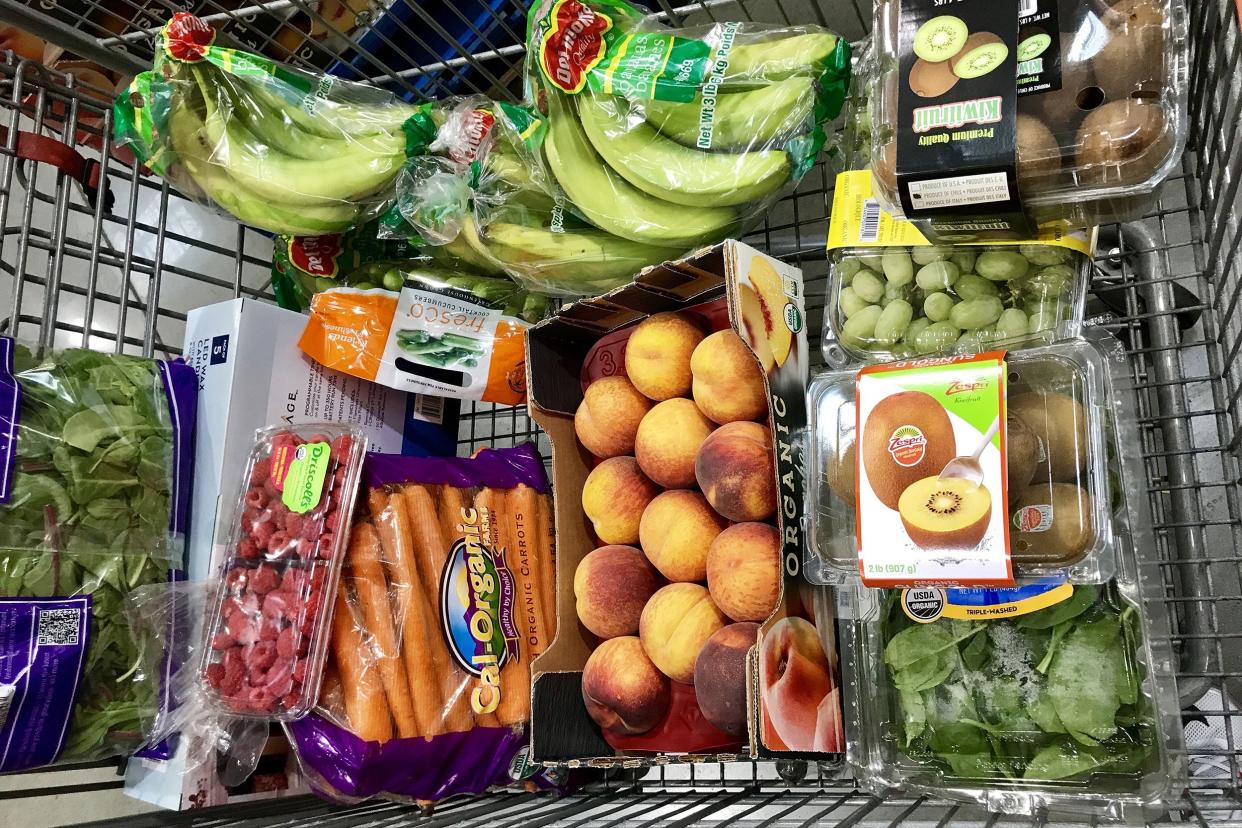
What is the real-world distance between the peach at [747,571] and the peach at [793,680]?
44 mm

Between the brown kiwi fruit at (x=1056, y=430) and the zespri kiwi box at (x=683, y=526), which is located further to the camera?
the zespri kiwi box at (x=683, y=526)

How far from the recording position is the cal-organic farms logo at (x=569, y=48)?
1081mm

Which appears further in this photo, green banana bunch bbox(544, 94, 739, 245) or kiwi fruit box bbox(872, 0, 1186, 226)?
green banana bunch bbox(544, 94, 739, 245)

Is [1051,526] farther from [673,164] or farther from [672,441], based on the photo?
[673,164]

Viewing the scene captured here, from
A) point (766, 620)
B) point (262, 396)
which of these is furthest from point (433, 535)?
point (766, 620)

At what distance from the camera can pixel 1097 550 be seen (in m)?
0.81

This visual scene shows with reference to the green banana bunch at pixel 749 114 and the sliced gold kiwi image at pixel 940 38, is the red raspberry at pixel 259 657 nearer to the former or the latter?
the green banana bunch at pixel 749 114

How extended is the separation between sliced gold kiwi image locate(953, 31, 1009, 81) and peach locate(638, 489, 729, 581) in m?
0.57

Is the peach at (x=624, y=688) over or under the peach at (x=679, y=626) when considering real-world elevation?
under

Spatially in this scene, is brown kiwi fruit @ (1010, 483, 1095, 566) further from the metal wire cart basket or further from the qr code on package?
the qr code on package

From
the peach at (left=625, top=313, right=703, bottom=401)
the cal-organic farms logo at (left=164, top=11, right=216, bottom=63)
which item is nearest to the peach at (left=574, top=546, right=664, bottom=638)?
the peach at (left=625, top=313, right=703, bottom=401)

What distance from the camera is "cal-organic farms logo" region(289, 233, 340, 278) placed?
4.86 ft

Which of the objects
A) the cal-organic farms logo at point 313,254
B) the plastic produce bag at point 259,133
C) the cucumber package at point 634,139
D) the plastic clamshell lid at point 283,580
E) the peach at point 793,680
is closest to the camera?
the peach at point 793,680

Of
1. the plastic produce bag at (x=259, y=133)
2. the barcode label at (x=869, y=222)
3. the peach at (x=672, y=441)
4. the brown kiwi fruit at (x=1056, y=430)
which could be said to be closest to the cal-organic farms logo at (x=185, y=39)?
the plastic produce bag at (x=259, y=133)
